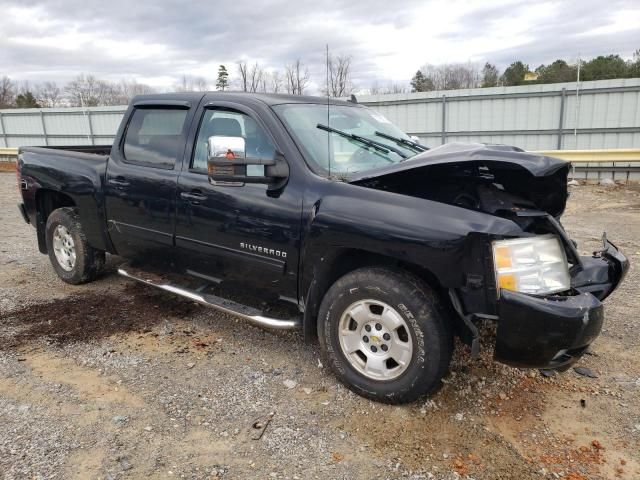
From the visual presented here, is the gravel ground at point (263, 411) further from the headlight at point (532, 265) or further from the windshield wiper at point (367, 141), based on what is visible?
the windshield wiper at point (367, 141)

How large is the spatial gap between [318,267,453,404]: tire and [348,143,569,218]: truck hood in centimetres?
54

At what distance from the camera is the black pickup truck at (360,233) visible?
2.62 metres

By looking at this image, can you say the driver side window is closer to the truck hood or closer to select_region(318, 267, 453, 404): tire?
the truck hood

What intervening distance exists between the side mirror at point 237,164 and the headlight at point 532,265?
4.83 feet

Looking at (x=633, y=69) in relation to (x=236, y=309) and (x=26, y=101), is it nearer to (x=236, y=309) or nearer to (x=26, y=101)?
(x=236, y=309)

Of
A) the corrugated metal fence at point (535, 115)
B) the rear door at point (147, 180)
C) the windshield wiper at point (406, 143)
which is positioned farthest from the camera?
the corrugated metal fence at point (535, 115)

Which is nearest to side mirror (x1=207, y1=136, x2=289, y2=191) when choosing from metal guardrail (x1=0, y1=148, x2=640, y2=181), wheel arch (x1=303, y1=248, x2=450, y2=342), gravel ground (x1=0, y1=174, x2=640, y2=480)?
wheel arch (x1=303, y1=248, x2=450, y2=342)

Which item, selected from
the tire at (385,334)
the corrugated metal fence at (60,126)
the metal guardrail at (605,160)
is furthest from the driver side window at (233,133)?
the corrugated metal fence at (60,126)

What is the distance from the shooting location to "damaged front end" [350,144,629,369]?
2.51 m

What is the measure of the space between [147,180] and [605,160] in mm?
11430

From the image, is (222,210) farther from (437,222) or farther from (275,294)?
(437,222)

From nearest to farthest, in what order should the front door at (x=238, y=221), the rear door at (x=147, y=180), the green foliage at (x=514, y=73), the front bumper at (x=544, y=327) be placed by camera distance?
the front bumper at (x=544, y=327) → the front door at (x=238, y=221) → the rear door at (x=147, y=180) → the green foliage at (x=514, y=73)

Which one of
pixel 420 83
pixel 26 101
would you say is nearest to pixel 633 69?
pixel 420 83

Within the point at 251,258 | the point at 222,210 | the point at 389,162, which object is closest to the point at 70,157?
the point at 222,210
